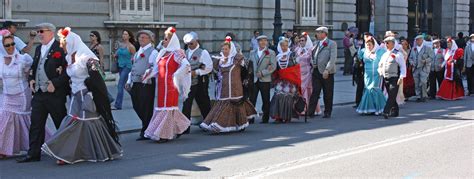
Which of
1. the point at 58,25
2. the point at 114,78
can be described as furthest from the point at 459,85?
the point at 58,25

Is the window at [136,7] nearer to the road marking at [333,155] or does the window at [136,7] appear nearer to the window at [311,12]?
the window at [311,12]

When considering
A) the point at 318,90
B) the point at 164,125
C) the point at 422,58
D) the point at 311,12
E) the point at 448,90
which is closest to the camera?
the point at 164,125

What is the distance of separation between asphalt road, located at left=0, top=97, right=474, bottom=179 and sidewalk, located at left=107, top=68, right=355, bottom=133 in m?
0.92

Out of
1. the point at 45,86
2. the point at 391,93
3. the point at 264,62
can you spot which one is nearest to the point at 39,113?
the point at 45,86

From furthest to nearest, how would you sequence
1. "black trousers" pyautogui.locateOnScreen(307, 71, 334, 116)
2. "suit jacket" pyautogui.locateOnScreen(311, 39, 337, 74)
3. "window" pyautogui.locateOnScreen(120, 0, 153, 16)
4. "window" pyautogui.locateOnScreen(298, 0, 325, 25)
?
"window" pyautogui.locateOnScreen(298, 0, 325, 25) → "window" pyautogui.locateOnScreen(120, 0, 153, 16) → "black trousers" pyautogui.locateOnScreen(307, 71, 334, 116) → "suit jacket" pyautogui.locateOnScreen(311, 39, 337, 74)

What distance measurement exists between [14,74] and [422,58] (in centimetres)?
1141

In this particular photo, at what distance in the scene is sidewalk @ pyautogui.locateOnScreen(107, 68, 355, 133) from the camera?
12.7m

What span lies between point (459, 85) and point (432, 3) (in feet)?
79.2

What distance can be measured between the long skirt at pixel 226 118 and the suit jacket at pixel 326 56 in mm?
2720

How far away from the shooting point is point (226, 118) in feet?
38.7

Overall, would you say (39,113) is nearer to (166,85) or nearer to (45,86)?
(45,86)

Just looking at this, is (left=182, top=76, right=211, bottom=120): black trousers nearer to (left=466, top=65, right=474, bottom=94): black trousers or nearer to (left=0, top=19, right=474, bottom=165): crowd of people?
(left=0, top=19, right=474, bottom=165): crowd of people

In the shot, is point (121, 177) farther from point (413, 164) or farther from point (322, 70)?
point (322, 70)

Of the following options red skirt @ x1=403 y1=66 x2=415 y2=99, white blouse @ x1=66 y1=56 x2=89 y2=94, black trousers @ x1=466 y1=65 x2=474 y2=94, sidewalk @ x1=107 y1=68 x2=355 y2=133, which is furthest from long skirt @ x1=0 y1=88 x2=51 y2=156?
black trousers @ x1=466 y1=65 x2=474 y2=94
